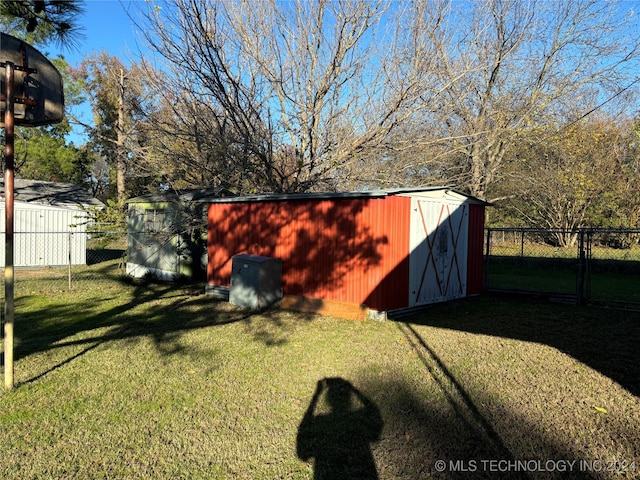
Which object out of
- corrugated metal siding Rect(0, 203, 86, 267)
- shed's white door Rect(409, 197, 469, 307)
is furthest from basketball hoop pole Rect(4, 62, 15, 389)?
corrugated metal siding Rect(0, 203, 86, 267)

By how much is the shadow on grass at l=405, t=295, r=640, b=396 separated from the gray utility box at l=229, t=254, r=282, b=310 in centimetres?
298

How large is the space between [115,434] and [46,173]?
32.8 meters

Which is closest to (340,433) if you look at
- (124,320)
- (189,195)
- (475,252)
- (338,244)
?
(338,244)

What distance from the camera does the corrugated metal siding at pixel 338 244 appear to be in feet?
27.9

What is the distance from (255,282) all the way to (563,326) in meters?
5.96

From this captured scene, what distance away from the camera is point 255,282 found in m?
9.46

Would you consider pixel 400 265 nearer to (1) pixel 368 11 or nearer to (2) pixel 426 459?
(2) pixel 426 459

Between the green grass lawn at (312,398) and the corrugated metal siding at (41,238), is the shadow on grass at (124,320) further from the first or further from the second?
the corrugated metal siding at (41,238)

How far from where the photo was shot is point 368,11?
10.5 metres

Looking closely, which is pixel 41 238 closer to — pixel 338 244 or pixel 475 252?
pixel 338 244

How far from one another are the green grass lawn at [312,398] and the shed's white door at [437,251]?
1408mm

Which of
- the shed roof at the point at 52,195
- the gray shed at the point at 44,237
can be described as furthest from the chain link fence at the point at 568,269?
the shed roof at the point at 52,195

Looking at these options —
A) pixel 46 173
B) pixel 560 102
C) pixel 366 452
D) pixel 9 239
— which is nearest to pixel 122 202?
pixel 9 239

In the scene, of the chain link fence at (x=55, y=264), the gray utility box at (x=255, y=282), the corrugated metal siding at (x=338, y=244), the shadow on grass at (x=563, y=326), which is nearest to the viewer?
the shadow on grass at (x=563, y=326)
